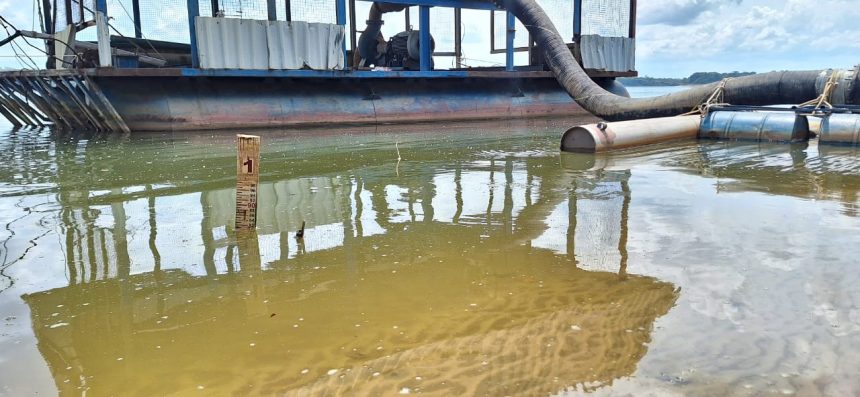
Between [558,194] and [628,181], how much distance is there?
44.6 inches

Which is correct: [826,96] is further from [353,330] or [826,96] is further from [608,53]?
[353,330]

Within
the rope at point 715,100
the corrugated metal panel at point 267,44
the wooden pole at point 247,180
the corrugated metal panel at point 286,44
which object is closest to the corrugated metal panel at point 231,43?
the corrugated metal panel at point 267,44

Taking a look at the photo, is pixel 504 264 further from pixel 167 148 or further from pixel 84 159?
pixel 167 148

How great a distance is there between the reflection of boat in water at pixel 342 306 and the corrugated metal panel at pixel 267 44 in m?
8.83

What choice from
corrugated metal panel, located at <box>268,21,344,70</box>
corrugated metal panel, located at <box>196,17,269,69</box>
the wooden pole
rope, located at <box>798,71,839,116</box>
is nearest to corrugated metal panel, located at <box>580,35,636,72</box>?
corrugated metal panel, located at <box>268,21,344,70</box>

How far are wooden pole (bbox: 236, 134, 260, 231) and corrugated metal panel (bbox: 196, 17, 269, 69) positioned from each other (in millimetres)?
9854

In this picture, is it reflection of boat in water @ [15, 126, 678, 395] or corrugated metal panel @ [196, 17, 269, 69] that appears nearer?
reflection of boat in water @ [15, 126, 678, 395]

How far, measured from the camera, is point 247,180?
469 centimetres

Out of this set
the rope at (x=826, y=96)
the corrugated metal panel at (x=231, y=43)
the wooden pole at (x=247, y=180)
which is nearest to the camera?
the wooden pole at (x=247, y=180)

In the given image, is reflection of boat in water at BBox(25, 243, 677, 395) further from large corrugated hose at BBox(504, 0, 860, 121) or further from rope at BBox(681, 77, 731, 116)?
large corrugated hose at BBox(504, 0, 860, 121)

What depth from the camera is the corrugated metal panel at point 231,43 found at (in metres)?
13.6

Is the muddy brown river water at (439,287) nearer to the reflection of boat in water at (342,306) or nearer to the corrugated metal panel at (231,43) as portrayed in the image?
the reflection of boat in water at (342,306)

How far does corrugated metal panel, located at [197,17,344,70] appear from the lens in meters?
13.6

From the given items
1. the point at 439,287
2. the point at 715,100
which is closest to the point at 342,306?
the point at 439,287
